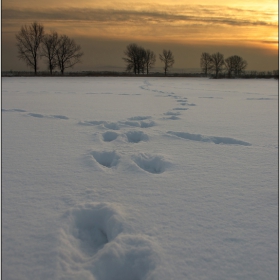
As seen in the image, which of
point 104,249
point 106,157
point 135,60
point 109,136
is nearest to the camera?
point 104,249

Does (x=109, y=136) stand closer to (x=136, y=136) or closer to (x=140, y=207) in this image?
(x=136, y=136)

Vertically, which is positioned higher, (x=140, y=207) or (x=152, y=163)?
(x=152, y=163)

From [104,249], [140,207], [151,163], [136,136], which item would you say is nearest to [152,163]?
[151,163]

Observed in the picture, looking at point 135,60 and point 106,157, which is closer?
point 106,157

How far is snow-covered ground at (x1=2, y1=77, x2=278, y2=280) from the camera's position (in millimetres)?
1494

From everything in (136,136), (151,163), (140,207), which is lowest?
(140,207)

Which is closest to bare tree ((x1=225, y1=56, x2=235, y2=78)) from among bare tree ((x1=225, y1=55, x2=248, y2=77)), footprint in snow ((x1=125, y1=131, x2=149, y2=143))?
bare tree ((x1=225, y1=55, x2=248, y2=77))

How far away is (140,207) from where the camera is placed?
6.56 feet

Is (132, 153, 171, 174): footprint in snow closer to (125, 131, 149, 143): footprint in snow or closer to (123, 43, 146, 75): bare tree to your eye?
(125, 131, 149, 143): footprint in snow

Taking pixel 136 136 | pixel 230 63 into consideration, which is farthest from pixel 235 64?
pixel 136 136

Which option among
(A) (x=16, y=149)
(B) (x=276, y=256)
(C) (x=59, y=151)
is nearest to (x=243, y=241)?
(B) (x=276, y=256)

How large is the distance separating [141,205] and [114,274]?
609 millimetres

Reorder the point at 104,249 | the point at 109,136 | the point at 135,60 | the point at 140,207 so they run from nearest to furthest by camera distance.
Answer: the point at 104,249 < the point at 140,207 < the point at 109,136 < the point at 135,60

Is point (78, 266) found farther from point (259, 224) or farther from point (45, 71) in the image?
point (45, 71)
